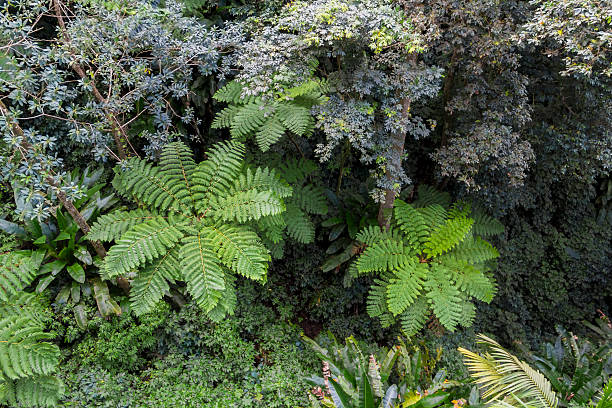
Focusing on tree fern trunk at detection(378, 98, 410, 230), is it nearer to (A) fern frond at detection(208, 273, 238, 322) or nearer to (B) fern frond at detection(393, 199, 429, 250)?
(B) fern frond at detection(393, 199, 429, 250)

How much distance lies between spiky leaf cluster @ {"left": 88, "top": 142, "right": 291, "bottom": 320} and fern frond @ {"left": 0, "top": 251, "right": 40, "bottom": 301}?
1.88 ft

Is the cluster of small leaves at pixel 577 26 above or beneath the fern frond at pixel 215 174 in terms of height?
above

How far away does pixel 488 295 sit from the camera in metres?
4.27

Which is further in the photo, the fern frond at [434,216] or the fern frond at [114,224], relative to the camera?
the fern frond at [434,216]

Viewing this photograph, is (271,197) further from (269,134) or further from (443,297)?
(443,297)

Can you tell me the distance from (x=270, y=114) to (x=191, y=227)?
133 cm

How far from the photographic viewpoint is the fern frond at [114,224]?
138 inches

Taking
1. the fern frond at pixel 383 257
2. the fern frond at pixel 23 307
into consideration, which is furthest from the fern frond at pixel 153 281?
the fern frond at pixel 383 257

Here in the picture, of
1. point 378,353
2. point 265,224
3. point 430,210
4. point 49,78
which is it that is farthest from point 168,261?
point 430,210

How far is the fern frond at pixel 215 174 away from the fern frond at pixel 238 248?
1.12 ft

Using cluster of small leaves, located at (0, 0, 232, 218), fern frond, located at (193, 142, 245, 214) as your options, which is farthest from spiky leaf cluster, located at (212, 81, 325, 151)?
cluster of small leaves, located at (0, 0, 232, 218)

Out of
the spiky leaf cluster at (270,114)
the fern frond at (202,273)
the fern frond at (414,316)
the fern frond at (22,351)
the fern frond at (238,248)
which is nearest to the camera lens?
the fern frond at (22,351)

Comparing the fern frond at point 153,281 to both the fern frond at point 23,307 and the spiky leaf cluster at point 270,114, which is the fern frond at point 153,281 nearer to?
the fern frond at point 23,307

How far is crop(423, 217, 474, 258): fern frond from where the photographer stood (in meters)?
4.40
